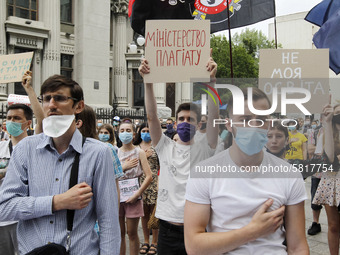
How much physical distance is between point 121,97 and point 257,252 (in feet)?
83.8

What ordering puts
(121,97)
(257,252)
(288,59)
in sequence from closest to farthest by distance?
(257,252), (288,59), (121,97)

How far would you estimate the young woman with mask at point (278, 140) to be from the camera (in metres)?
2.57

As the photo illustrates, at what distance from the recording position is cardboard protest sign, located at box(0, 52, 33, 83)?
544 cm

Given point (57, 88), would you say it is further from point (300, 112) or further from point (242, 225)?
point (300, 112)

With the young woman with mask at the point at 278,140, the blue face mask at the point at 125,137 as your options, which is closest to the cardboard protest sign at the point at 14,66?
the blue face mask at the point at 125,137

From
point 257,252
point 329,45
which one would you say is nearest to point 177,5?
point 329,45

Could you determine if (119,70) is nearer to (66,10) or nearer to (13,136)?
(66,10)

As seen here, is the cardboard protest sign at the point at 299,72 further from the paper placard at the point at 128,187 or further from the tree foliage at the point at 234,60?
the tree foliage at the point at 234,60

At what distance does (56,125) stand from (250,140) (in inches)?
51.9

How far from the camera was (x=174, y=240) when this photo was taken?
10.9ft

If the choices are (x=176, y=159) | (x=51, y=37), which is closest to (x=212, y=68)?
(x=176, y=159)

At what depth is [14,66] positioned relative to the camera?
18.2 ft

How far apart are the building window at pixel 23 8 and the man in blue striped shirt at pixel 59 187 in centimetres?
2072

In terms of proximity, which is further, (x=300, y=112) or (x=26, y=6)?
(x=26, y=6)
